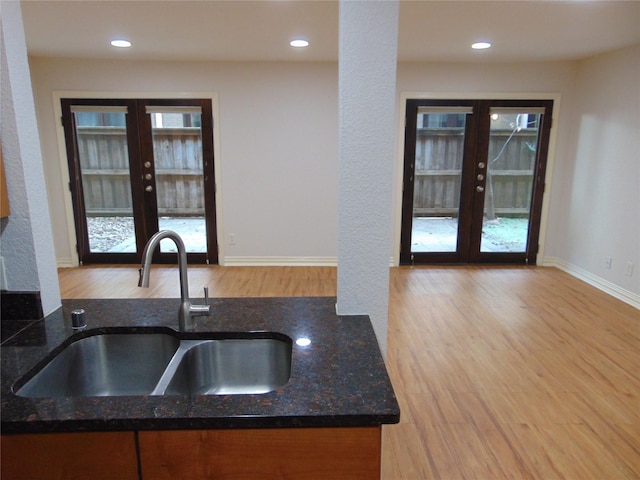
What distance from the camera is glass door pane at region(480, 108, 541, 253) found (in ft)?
16.1

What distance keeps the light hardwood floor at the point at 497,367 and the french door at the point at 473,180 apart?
1.69ft

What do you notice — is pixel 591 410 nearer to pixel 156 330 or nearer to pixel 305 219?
pixel 156 330

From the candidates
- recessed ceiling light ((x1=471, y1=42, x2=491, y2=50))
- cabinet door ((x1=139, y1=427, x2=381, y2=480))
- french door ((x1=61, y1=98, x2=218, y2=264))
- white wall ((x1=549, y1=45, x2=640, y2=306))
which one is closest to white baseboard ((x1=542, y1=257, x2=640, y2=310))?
white wall ((x1=549, y1=45, x2=640, y2=306))

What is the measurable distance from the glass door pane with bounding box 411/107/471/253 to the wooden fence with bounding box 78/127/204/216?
8.80 feet

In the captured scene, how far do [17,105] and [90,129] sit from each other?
4.14 meters

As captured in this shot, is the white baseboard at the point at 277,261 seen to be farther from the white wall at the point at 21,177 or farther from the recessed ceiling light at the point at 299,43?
the white wall at the point at 21,177

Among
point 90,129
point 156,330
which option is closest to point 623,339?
point 156,330

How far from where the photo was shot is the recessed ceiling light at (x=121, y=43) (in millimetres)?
3738

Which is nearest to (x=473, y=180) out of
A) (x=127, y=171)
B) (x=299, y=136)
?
(x=299, y=136)

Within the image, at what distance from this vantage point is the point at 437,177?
16.6 ft

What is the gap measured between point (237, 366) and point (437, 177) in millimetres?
4289

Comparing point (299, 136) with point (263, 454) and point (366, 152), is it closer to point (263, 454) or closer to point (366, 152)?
point (366, 152)

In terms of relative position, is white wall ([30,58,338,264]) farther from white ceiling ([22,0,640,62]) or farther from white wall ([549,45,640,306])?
white wall ([549,45,640,306])

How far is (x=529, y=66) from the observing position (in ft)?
15.4
